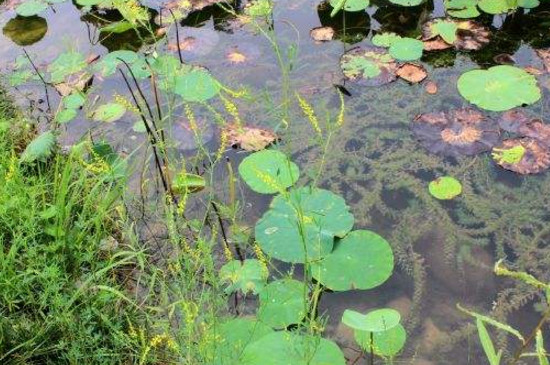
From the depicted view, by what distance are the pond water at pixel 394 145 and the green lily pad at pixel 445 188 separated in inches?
1.2

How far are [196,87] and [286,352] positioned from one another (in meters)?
1.54

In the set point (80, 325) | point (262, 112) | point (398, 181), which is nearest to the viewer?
point (80, 325)

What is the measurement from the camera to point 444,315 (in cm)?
199

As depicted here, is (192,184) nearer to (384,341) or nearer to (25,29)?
(384,341)

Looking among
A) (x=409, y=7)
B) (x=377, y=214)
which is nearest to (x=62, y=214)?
(x=377, y=214)

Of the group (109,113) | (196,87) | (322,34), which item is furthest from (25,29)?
(322,34)

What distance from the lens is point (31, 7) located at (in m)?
3.55

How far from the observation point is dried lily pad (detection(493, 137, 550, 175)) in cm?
235

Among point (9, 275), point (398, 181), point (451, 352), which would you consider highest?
point (9, 275)

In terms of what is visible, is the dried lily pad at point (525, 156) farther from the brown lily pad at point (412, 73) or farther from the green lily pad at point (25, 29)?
the green lily pad at point (25, 29)

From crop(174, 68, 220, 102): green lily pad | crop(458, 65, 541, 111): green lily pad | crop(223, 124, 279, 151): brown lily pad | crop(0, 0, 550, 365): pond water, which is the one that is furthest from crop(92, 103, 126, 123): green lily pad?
crop(458, 65, 541, 111): green lily pad

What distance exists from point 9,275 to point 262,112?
1.34 m

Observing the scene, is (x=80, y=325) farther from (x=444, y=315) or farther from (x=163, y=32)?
(x=163, y=32)

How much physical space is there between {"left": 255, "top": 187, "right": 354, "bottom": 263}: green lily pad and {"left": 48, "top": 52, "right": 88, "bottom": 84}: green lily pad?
1.49m
